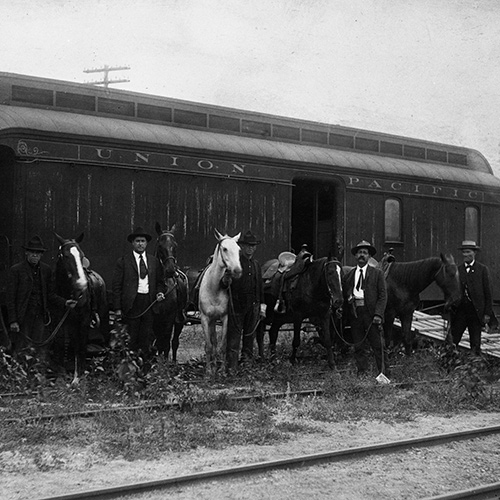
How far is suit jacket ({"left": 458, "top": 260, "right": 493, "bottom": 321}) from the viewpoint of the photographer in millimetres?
10758

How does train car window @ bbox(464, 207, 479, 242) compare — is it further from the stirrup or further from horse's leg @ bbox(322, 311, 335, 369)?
the stirrup

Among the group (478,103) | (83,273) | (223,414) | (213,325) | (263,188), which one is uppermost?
(478,103)

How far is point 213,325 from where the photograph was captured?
10328 mm

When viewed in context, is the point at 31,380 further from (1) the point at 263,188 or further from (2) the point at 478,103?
(2) the point at 478,103

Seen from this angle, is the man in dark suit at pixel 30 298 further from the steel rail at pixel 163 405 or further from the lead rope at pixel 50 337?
the steel rail at pixel 163 405

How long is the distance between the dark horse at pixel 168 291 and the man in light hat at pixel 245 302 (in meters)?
0.75

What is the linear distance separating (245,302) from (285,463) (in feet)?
15.4

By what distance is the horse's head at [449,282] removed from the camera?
10562 mm

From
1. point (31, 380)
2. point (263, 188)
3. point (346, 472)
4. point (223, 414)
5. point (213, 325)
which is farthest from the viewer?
point (263, 188)

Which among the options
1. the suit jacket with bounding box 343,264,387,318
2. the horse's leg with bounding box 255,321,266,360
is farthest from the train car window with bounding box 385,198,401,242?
the suit jacket with bounding box 343,264,387,318

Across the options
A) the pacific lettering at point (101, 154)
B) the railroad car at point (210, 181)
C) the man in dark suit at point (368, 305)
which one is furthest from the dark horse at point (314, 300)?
the pacific lettering at point (101, 154)

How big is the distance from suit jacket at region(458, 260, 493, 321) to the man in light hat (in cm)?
299

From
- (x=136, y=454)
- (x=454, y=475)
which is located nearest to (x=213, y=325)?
(x=136, y=454)

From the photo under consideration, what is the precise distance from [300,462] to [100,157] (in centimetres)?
621
